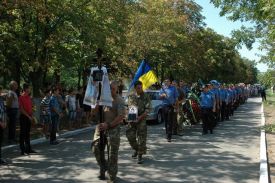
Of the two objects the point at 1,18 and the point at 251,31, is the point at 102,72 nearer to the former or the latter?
the point at 1,18

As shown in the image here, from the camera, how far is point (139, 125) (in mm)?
10742

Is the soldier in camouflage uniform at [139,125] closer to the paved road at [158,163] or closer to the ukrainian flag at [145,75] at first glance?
the paved road at [158,163]

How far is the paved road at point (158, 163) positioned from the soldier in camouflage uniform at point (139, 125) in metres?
0.38

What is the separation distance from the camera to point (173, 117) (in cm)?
1505

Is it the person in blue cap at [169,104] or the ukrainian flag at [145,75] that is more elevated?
the ukrainian flag at [145,75]

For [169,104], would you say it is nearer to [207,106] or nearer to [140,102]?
[207,106]

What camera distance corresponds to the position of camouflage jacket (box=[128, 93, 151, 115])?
10.9 meters

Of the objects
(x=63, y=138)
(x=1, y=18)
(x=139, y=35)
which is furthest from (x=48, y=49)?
(x=139, y=35)

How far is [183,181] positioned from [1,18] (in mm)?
10166

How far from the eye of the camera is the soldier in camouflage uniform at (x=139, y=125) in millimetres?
10613

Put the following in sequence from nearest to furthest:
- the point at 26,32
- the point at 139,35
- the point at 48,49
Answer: the point at 26,32
the point at 48,49
the point at 139,35

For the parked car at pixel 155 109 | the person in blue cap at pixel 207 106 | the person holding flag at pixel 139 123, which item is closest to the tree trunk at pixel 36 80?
the parked car at pixel 155 109

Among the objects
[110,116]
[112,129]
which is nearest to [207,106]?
[110,116]

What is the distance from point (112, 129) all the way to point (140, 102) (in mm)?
2781
